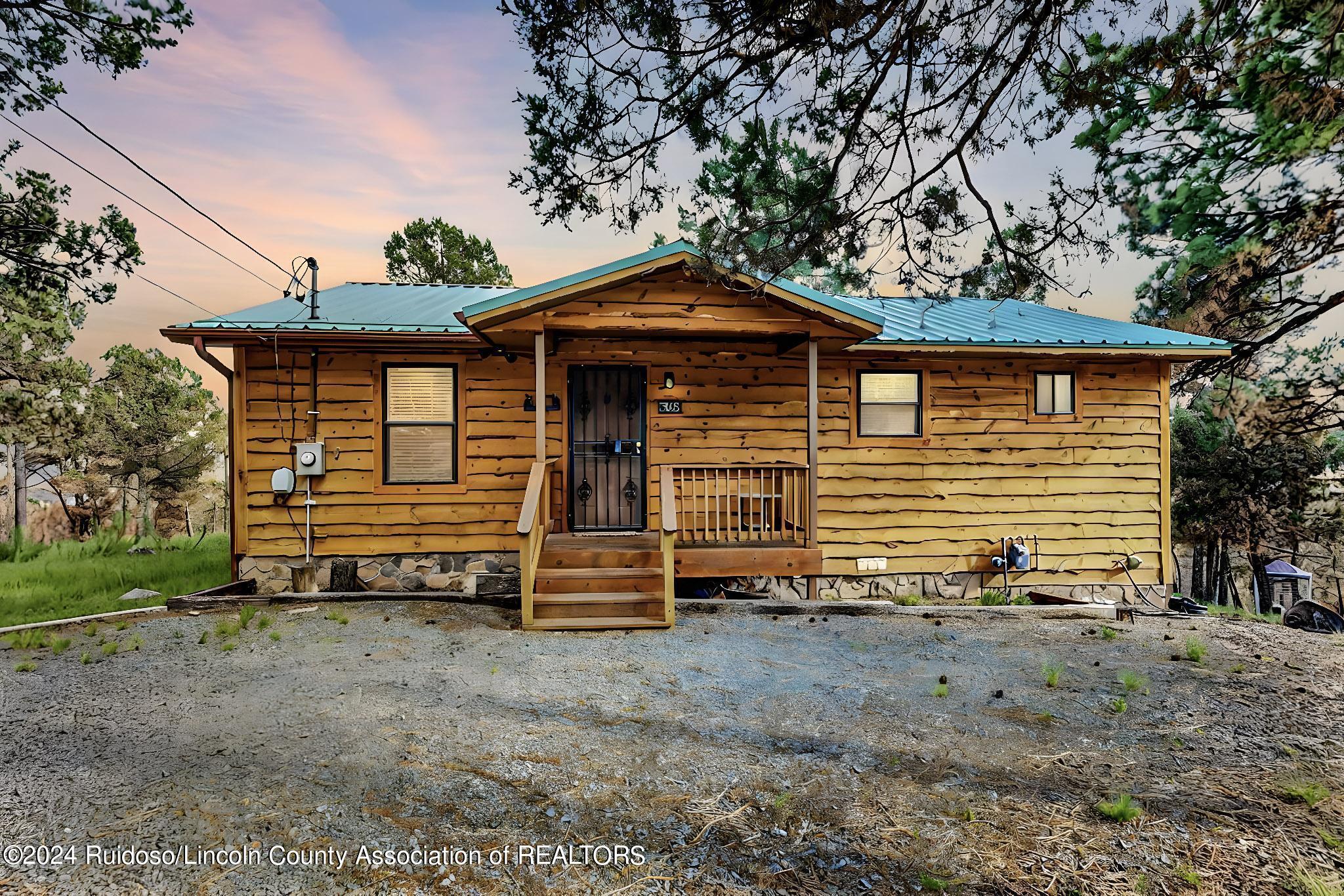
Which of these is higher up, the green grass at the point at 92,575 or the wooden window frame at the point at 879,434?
the wooden window frame at the point at 879,434

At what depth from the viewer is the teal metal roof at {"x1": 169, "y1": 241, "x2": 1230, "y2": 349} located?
6.47 metres

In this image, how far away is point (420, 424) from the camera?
767cm

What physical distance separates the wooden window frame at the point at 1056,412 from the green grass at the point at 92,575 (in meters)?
11.0

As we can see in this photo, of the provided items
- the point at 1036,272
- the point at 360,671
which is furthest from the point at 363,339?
the point at 1036,272

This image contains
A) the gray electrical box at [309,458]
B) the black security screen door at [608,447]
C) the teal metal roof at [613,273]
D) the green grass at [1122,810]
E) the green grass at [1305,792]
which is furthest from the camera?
the black security screen door at [608,447]

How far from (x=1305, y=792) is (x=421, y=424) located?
798 centimetres

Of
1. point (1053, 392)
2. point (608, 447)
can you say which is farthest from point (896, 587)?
point (608, 447)

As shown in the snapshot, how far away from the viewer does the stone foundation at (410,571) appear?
7.45 m

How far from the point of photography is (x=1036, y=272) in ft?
14.8

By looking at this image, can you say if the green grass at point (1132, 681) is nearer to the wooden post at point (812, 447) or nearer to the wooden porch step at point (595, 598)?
the wooden post at point (812, 447)

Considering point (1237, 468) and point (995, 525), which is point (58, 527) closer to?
point (995, 525)

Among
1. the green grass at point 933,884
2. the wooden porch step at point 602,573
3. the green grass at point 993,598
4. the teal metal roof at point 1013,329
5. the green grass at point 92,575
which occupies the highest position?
the teal metal roof at point 1013,329

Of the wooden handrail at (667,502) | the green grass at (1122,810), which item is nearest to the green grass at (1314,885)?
the green grass at (1122,810)

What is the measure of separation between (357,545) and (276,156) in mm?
6537
